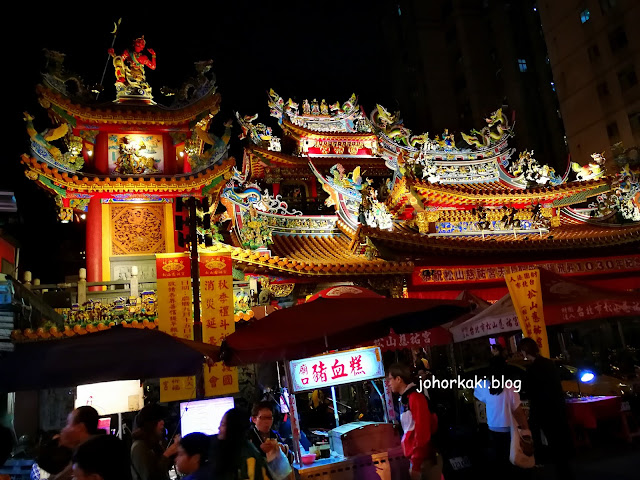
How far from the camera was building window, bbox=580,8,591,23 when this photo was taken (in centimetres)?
2845

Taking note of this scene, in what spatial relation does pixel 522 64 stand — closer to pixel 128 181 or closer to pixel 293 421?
pixel 128 181

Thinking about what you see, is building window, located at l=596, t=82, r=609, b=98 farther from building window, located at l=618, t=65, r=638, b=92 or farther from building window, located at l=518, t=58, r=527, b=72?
building window, located at l=518, t=58, r=527, b=72

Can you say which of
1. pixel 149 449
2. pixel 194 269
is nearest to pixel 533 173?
pixel 194 269

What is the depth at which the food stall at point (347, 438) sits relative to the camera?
572 centimetres

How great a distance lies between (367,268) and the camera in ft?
39.0

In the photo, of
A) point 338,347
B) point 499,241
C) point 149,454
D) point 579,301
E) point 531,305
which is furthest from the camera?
point 499,241

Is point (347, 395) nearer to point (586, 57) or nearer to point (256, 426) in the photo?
point (256, 426)

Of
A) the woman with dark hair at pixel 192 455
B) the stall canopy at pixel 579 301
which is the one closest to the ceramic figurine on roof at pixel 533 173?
the stall canopy at pixel 579 301

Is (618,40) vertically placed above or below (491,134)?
above

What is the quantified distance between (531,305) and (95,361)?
5.59m

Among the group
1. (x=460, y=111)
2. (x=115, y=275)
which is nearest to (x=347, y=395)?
(x=115, y=275)

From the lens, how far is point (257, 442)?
172 inches

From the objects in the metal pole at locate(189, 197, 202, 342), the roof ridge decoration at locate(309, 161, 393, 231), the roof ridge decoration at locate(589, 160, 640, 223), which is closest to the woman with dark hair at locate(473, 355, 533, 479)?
the metal pole at locate(189, 197, 202, 342)

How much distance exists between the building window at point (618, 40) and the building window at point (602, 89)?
183 cm
